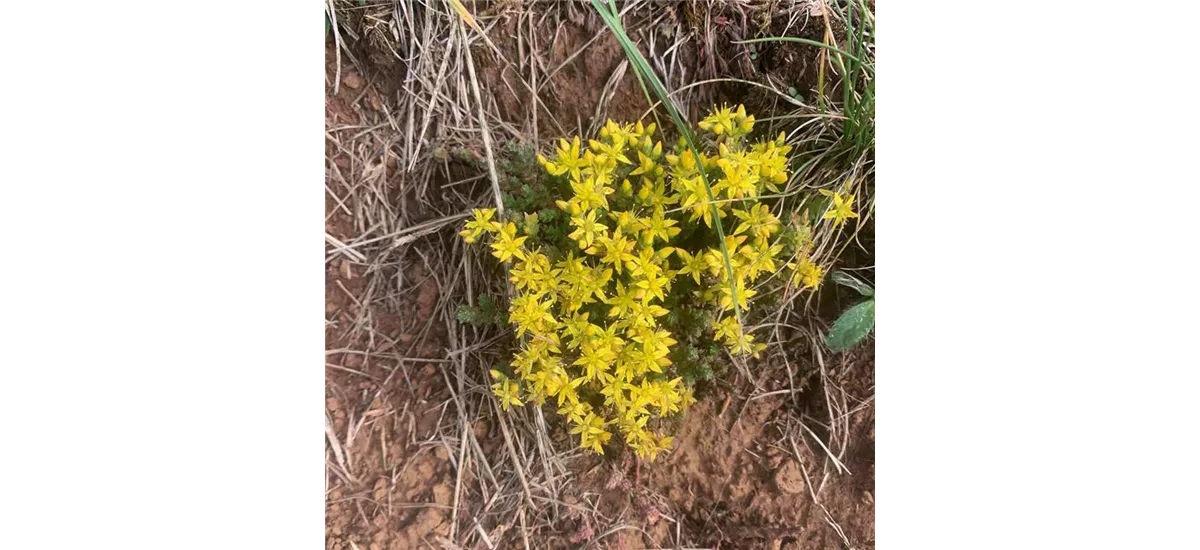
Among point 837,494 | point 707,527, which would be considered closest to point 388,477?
point 707,527

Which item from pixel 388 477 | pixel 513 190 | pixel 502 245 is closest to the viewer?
pixel 502 245

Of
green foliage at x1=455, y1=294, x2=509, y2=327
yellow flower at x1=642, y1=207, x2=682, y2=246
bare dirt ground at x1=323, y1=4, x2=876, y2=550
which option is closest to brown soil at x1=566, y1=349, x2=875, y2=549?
bare dirt ground at x1=323, y1=4, x2=876, y2=550

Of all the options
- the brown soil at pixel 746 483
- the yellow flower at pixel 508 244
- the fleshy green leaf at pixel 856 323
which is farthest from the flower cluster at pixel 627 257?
the brown soil at pixel 746 483

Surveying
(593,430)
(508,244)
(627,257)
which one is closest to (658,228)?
(627,257)

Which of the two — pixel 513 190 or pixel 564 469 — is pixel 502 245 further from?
pixel 564 469

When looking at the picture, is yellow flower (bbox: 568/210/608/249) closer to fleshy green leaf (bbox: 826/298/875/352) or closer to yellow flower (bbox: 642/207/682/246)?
yellow flower (bbox: 642/207/682/246)

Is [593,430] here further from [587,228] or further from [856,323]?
[856,323]
